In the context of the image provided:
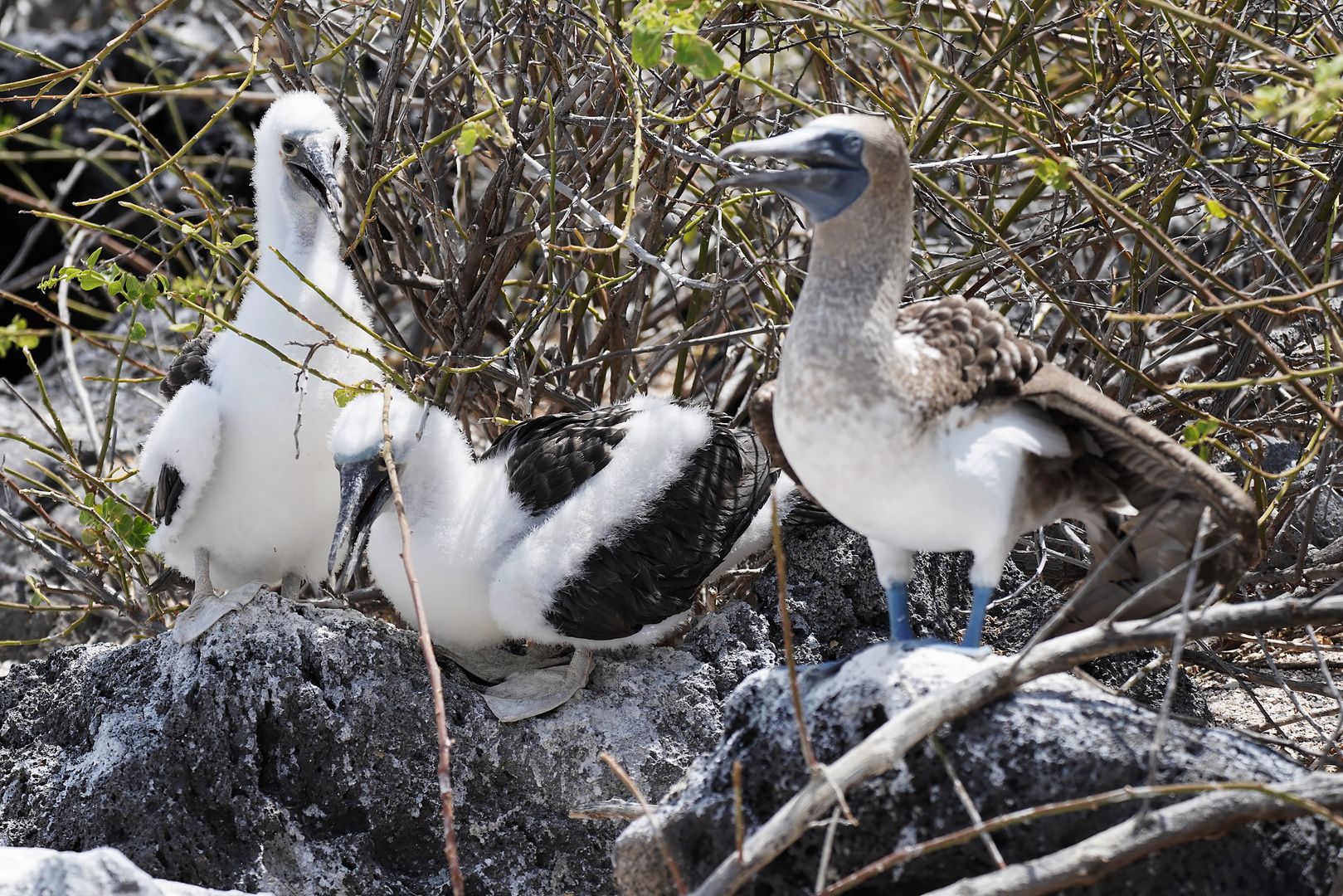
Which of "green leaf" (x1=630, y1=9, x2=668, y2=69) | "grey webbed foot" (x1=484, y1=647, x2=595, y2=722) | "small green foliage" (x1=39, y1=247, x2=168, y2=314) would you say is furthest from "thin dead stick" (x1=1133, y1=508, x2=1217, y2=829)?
"small green foliage" (x1=39, y1=247, x2=168, y2=314)

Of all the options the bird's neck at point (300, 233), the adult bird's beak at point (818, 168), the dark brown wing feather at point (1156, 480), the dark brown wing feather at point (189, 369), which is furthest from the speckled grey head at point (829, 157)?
the dark brown wing feather at point (189, 369)

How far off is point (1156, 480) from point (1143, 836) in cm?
60

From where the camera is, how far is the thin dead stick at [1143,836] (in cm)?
174

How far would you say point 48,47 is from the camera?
6.00 m

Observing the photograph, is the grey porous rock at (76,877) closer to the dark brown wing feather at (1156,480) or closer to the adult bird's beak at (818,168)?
the adult bird's beak at (818,168)

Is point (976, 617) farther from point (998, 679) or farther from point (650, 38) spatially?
point (650, 38)

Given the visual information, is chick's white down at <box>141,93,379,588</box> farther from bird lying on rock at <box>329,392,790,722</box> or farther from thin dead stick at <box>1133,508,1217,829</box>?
thin dead stick at <box>1133,508,1217,829</box>

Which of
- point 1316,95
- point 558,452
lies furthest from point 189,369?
point 1316,95

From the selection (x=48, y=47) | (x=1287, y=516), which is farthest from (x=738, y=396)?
(x=48, y=47)

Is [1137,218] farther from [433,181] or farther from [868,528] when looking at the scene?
[433,181]

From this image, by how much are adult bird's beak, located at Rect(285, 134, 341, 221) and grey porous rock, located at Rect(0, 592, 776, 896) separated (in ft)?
3.13

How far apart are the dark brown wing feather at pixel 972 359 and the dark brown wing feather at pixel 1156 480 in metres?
0.03

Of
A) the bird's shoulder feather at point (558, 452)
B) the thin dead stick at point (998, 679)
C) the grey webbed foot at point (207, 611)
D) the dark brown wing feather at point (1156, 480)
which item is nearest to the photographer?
the thin dead stick at point (998, 679)

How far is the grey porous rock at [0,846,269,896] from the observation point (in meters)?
1.97
